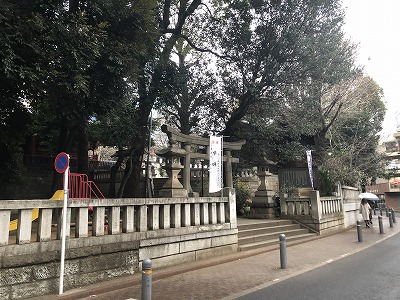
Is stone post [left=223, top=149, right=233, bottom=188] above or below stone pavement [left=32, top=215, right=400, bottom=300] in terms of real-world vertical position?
above

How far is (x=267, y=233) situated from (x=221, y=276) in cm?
554

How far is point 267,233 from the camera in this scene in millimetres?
12891

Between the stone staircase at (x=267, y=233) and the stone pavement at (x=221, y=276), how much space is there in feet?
1.92

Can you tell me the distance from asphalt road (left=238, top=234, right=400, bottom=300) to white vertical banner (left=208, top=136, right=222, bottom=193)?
4130 millimetres

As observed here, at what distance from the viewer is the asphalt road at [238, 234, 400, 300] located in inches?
238

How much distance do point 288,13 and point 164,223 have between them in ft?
38.4

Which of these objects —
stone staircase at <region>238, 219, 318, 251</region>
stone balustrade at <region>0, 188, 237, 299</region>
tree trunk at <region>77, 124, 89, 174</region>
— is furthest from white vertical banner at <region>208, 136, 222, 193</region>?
tree trunk at <region>77, 124, 89, 174</region>

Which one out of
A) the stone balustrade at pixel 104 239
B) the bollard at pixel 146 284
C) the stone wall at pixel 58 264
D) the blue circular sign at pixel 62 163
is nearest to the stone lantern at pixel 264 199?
the stone balustrade at pixel 104 239

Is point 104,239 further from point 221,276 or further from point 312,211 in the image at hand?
point 312,211

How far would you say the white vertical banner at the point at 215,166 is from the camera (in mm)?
11000

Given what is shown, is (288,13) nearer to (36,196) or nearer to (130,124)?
(130,124)

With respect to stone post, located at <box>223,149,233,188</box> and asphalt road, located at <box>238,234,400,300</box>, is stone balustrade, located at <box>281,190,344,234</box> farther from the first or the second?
asphalt road, located at <box>238,234,400,300</box>

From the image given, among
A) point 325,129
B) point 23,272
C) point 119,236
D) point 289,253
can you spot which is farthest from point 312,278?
point 325,129

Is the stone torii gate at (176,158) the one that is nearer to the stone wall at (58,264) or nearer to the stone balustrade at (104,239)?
the stone balustrade at (104,239)
